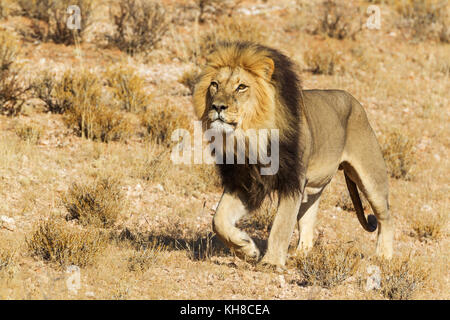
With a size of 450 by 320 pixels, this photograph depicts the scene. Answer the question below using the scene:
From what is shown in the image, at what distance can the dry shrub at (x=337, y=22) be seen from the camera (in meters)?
13.9

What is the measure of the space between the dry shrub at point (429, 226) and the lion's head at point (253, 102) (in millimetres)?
2984

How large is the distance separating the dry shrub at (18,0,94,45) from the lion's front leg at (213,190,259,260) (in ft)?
23.4

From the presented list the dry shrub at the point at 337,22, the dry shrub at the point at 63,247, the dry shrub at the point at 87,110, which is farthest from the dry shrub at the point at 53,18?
the dry shrub at the point at 63,247

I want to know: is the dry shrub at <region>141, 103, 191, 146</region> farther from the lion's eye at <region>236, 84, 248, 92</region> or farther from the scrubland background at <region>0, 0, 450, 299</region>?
the lion's eye at <region>236, 84, 248, 92</region>

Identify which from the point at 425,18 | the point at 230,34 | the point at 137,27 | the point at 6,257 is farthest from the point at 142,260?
the point at 425,18

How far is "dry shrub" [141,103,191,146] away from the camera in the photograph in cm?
931

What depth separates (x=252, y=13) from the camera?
1448cm

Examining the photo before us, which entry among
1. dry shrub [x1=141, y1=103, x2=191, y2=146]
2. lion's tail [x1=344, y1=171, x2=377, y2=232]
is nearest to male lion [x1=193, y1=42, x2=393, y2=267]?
lion's tail [x1=344, y1=171, x2=377, y2=232]

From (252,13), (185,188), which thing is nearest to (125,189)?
(185,188)

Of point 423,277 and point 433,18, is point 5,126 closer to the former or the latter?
point 423,277

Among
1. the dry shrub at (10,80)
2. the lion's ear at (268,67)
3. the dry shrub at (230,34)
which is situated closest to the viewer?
the lion's ear at (268,67)

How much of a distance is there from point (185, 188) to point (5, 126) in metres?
2.78

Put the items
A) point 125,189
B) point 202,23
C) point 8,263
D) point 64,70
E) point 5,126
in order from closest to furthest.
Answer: point 8,263
point 125,189
point 5,126
point 64,70
point 202,23

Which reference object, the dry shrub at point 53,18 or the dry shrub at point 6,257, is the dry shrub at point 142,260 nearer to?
the dry shrub at point 6,257
